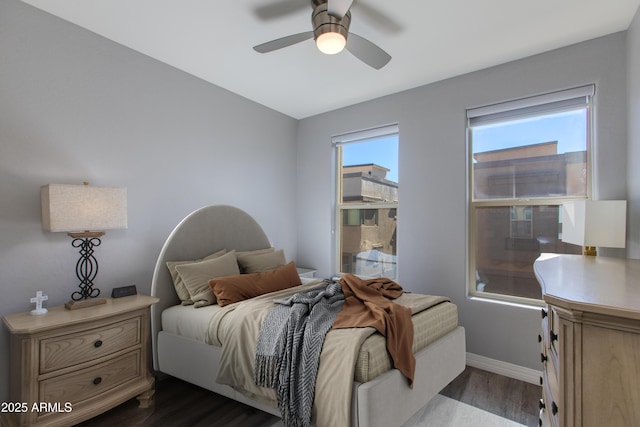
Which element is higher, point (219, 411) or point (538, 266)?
point (538, 266)

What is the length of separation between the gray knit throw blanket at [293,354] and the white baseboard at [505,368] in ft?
5.83

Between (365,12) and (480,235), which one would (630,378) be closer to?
(365,12)

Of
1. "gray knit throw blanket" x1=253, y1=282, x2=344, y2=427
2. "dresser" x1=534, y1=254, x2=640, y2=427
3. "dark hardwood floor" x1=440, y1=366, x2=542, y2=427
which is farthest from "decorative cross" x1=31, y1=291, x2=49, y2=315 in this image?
"dark hardwood floor" x1=440, y1=366, x2=542, y2=427

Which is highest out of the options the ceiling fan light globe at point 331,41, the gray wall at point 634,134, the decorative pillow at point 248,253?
the ceiling fan light globe at point 331,41

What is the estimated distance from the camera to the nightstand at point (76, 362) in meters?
1.76

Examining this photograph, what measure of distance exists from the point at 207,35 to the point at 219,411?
9.00 ft

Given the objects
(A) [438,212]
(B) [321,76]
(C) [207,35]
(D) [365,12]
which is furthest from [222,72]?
(A) [438,212]

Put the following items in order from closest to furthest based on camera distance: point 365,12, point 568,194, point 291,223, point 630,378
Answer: point 630,378 → point 365,12 → point 568,194 → point 291,223

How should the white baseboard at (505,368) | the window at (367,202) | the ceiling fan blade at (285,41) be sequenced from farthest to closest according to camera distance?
the window at (367,202)
the white baseboard at (505,368)
the ceiling fan blade at (285,41)

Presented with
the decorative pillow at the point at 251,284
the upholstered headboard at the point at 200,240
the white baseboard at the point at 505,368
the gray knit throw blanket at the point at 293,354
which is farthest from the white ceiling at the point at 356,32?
the white baseboard at the point at 505,368

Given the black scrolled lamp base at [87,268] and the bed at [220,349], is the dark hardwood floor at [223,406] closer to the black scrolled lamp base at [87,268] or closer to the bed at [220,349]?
the bed at [220,349]

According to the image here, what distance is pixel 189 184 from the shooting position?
3156mm

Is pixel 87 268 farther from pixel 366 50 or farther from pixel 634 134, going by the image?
pixel 634 134

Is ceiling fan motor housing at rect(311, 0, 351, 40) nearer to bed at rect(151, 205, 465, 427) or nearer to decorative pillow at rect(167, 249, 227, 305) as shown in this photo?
bed at rect(151, 205, 465, 427)
